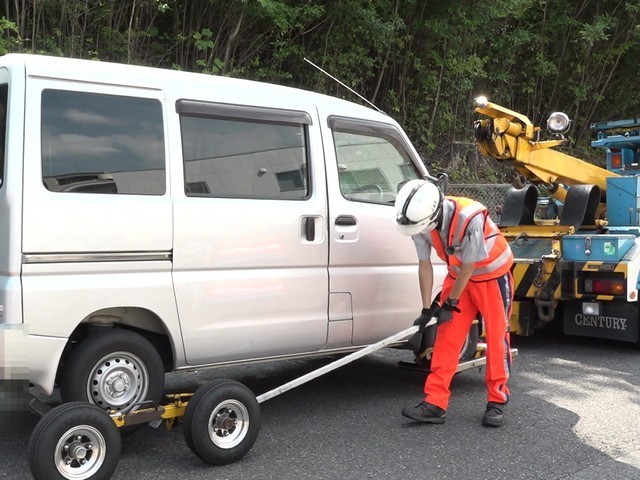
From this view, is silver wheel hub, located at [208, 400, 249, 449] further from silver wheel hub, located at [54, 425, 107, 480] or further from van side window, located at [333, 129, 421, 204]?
van side window, located at [333, 129, 421, 204]

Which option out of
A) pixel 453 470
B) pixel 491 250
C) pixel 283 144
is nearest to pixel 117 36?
pixel 283 144

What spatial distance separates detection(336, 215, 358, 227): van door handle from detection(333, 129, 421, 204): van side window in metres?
0.15

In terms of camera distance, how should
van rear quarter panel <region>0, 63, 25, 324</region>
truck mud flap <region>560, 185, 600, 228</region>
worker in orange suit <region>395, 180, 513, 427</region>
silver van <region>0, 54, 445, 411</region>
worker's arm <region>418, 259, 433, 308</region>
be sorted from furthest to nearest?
truck mud flap <region>560, 185, 600, 228</region> < worker's arm <region>418, 259, 433, 308</region> < worker in orange suit <region>395, 180, 513, 427</region> < silver van <region>0, 54, 445, 411</region> < van rear quarter panel <region>0, 63, 25, 324</region>

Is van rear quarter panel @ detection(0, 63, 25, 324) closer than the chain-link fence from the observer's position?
Yes

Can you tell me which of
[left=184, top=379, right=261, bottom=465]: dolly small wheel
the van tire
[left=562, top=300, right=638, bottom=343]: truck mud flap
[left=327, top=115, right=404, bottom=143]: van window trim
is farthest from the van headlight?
the van tire

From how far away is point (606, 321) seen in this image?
701 cm

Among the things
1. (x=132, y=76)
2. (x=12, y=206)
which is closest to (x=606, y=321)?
(x=132, y=76)

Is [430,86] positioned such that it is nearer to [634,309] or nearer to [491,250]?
[634,309]

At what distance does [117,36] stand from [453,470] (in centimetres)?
772

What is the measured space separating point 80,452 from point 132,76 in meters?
2.08

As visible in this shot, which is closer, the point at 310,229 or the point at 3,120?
the point at 3,120

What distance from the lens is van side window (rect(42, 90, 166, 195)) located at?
369 centimetres

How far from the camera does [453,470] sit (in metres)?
3.93

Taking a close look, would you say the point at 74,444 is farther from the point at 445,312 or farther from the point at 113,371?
the point at 445,312
